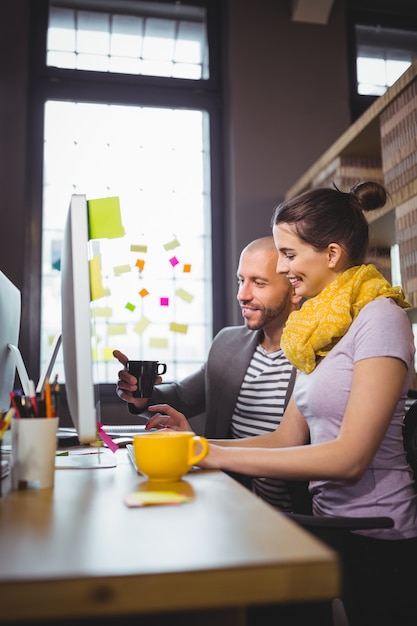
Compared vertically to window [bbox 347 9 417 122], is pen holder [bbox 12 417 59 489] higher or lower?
lower

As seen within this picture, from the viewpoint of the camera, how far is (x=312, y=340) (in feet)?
4.10

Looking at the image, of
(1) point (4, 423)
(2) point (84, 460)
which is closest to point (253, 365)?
(2) point (84, 460)

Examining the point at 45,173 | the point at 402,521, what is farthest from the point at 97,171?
the point at 402,521

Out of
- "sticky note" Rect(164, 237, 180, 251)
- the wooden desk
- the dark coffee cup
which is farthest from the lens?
"sticky note" Rect(164, 237, 180, 251)

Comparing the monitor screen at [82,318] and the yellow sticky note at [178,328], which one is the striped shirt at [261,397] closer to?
the monitor screen at [82,318]

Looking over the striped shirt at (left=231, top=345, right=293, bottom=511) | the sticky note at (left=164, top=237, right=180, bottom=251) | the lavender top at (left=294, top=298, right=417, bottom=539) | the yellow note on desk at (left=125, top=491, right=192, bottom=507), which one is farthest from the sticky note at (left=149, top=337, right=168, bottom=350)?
the yellow note on desk at (left=125, top=491, right=192, bottom=507)

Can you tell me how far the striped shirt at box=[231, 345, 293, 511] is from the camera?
174 centimetres

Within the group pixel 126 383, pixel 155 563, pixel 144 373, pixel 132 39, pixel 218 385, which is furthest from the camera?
pixel 132 39

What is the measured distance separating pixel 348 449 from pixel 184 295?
220cm

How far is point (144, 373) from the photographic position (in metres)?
1.49

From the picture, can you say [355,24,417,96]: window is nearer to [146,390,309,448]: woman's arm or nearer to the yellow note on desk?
[146,390,309,448]: woman's arm

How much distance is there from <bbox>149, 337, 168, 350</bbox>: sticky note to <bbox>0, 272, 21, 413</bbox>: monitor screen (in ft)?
5.06

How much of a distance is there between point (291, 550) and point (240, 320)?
2449mm

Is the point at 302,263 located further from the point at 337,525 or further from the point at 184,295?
the point at 184,295
